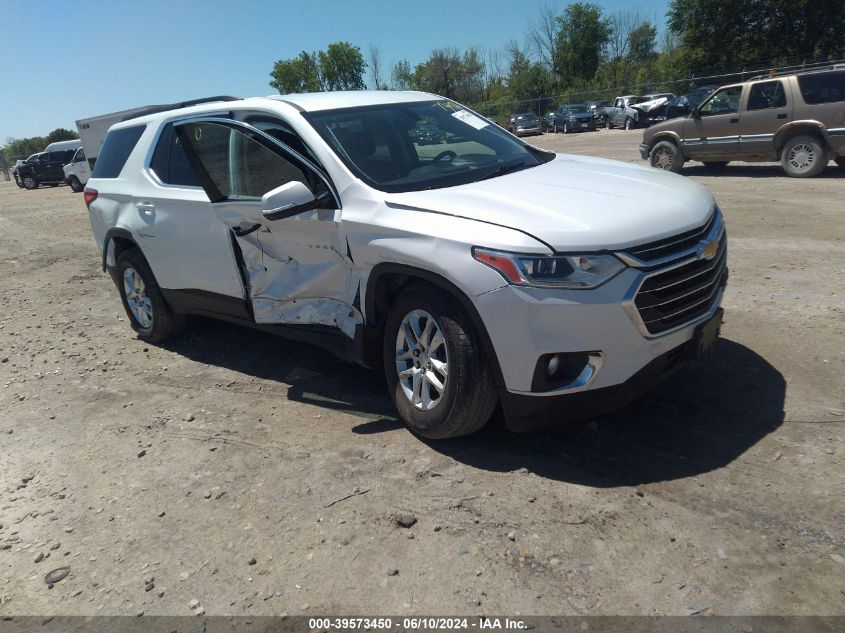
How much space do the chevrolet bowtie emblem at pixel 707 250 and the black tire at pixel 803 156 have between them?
10.6 m

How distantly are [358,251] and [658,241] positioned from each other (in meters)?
1.57

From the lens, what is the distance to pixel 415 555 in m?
2.88

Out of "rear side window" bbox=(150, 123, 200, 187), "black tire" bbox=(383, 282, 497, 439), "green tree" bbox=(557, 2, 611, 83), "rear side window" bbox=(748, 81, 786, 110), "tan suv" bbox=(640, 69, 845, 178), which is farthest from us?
"green tree" bbox=(557, 2, 611, 83)

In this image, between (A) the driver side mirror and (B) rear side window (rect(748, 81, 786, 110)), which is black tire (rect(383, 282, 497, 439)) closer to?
(A) the driver side mirror

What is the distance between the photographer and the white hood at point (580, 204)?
3.13 m

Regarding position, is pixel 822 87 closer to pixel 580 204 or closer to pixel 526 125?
pixel 580 204

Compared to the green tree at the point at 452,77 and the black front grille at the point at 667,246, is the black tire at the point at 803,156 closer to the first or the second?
the black front grille at the point at 667,246

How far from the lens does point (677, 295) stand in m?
3.30

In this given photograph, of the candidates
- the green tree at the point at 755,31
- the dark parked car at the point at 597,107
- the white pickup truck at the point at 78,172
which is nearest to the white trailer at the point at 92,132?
the white pickup truck at the point at 78,172

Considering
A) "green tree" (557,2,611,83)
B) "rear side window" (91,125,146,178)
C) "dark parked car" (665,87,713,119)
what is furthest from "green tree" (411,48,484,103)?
"rear side window" (91,125,146,178)

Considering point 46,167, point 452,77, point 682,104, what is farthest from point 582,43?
point 46,167

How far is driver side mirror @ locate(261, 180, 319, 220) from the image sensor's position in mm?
3908

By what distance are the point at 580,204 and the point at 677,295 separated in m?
0.64

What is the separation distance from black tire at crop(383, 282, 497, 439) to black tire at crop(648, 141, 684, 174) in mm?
12269
